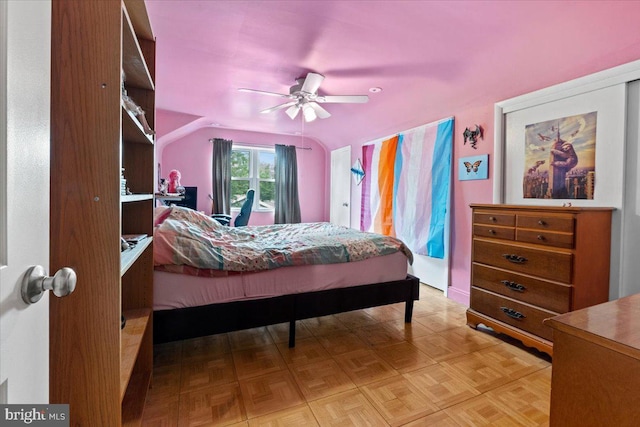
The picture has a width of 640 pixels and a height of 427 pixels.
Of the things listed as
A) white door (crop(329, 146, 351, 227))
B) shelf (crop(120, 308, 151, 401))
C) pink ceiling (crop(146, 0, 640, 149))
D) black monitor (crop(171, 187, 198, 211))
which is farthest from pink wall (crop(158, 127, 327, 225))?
shelf (crop(120, 308, 151, 401))

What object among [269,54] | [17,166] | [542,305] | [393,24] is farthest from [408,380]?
[269,54]

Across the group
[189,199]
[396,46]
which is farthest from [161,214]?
[189,199]

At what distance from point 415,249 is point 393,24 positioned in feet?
8.70

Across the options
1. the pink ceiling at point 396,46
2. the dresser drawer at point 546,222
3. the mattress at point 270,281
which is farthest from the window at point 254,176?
the dresser drawer at point 546,222

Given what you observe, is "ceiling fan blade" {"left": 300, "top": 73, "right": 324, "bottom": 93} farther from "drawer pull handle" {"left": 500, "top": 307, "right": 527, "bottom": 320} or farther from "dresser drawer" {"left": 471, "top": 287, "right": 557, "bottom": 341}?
"drawer pull handle" {"left": 500, "top": 307, "right": 527, "bottom": 320}

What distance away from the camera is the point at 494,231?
2391mm

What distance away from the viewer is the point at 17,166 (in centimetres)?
48

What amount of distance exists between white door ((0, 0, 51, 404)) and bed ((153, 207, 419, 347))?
53.6 inches

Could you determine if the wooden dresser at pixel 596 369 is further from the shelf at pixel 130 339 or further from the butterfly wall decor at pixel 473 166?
the butterfly wall decor at pixel 473 166

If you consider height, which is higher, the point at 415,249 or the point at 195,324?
the point at 415,249

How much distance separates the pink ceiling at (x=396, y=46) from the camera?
1779mm

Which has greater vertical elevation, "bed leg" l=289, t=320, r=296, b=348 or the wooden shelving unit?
the wooden shelving unit

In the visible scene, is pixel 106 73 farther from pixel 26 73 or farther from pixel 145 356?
pixel 145 356

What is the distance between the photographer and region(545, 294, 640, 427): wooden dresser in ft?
2.30
